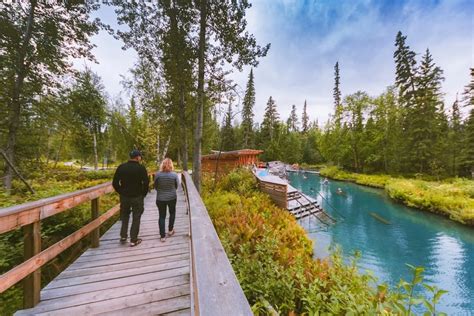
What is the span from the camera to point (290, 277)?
3.54 metres

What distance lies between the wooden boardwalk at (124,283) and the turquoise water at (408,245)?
7.19 m

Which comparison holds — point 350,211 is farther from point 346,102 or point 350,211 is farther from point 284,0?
point 346,102

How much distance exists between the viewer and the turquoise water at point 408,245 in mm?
6602

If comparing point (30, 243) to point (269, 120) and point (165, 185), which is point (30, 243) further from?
point (269, 120)

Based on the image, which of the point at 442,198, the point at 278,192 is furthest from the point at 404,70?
the point at 278,192

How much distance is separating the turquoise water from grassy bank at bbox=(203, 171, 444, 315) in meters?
2.35

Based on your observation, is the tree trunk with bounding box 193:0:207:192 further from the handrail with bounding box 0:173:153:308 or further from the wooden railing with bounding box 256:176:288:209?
the handrail with bounding box 0:173:153:308

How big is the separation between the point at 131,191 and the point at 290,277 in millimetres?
3481

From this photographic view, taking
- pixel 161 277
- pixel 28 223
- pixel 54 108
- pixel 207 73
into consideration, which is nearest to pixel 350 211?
pixel 207 73

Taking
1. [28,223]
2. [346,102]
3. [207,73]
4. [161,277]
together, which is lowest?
[161,277]

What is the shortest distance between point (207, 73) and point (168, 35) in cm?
200

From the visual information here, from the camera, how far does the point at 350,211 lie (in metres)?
14.8

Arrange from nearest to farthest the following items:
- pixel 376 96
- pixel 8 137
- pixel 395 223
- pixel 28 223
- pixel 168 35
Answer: pixel 28 223 → pixel 8 137 → pixel 168 35 → pixel 395 223 → pixel 376 96

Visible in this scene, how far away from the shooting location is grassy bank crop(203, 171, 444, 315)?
294 centimetres
